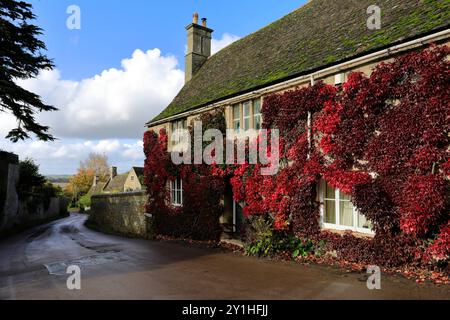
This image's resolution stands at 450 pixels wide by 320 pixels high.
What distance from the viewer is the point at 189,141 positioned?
14.1 meters

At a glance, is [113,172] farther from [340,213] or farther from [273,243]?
[340,213]

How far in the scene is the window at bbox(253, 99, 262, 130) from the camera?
447 inches

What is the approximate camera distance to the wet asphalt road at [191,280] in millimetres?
6191

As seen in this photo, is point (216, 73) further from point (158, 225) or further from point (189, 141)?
point (158, 225)

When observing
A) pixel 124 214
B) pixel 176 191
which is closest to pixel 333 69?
pixel 176 191

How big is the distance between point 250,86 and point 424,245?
23.8ft

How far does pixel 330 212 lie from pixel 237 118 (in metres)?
5.08

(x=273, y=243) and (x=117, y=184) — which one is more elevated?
(x=117, y=184)

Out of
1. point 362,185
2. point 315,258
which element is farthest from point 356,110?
point 315,258

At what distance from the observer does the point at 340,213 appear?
8938 millimetres

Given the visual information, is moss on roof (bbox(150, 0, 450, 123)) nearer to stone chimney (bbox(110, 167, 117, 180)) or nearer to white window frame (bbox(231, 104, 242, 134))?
white window frame (bbox(231, 104, 242, 134))

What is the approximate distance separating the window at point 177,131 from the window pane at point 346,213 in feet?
27.8

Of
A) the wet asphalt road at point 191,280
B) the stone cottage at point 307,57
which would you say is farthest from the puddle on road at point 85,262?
the stone cottage at point 307,57

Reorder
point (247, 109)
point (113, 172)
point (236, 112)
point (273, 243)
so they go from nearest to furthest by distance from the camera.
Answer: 1. point (273, 243)
2. point (247, 109)
3. point (236, 112)
4. point (113, 172)
